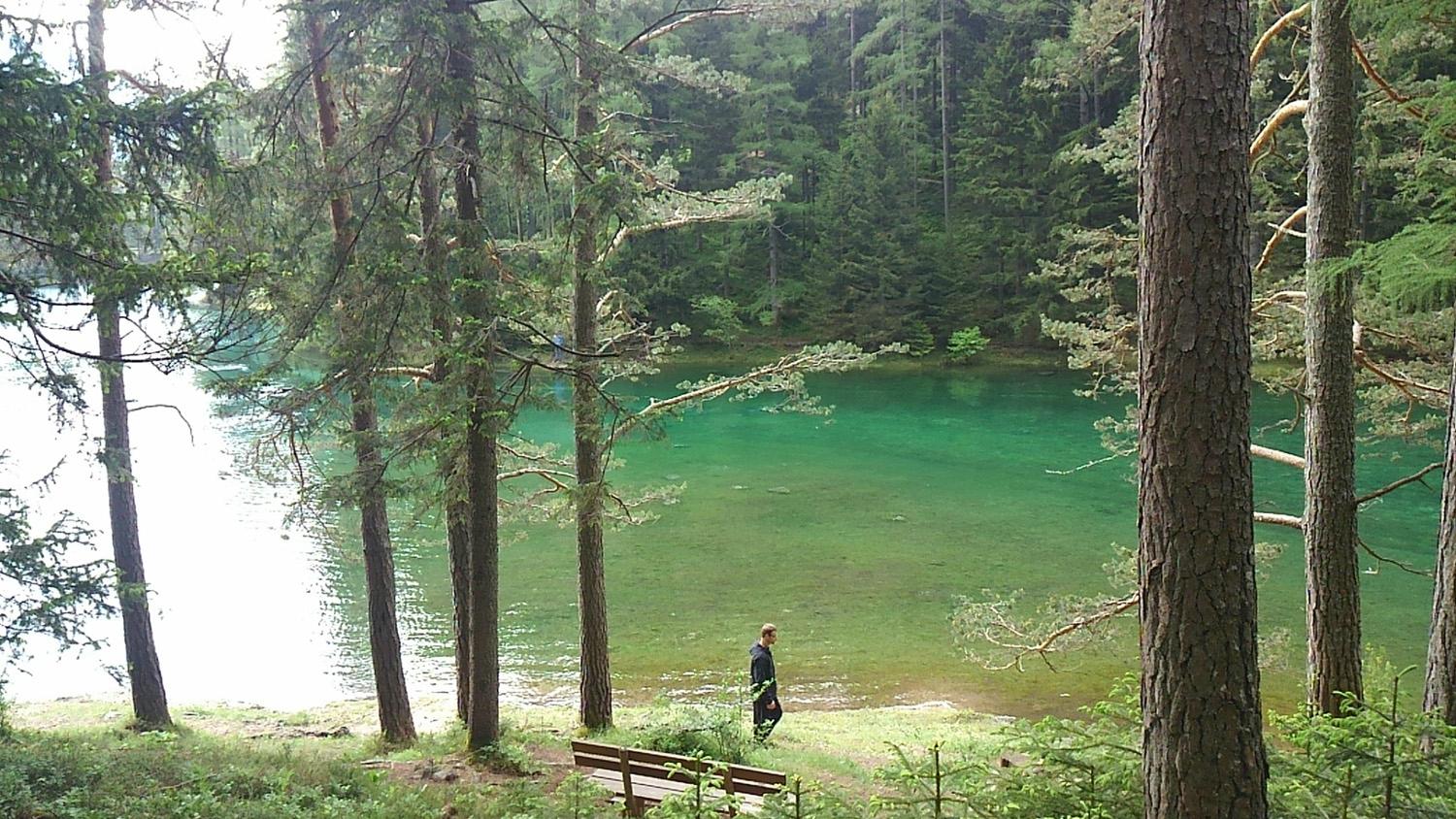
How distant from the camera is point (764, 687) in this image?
26.8 ft

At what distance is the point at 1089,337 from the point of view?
34.9ft

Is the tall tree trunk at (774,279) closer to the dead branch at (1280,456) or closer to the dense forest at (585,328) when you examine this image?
the dense forest at (585,328)

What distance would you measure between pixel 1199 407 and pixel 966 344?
32836 millimetres

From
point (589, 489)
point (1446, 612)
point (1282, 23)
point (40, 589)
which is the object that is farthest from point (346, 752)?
point (1282, 23)

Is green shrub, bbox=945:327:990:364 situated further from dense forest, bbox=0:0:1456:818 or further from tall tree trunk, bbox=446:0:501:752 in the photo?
tall tree trunk, bbox=446:0:501:752

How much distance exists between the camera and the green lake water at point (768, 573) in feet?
39.5

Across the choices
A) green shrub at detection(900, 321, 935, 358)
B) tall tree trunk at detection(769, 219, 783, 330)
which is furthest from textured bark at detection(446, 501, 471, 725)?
tall tree trunk at detection(769, 219, 783, 330)

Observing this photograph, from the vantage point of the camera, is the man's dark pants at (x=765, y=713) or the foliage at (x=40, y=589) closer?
the foliage at (x=40, y=589)

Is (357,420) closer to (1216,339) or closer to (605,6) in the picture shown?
(605,6)

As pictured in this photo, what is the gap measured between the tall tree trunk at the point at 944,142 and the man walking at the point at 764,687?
3146cm

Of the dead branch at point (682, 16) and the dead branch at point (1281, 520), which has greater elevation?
the dead branch at point (682, 16)

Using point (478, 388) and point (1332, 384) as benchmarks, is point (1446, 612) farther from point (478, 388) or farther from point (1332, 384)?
point (478, 388)

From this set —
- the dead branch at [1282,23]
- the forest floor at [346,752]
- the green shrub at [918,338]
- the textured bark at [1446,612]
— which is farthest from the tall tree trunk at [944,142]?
the textured bark at [1446,612]

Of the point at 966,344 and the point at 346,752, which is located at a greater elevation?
the point at 966,344
